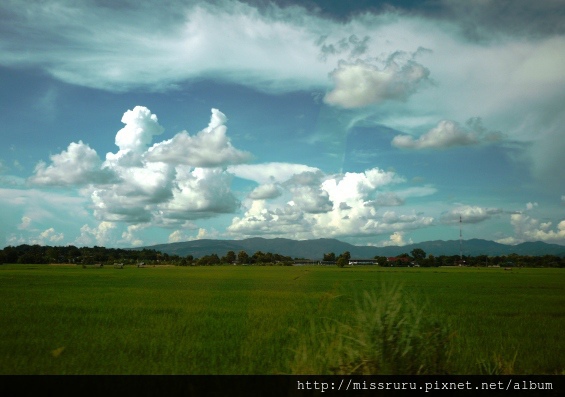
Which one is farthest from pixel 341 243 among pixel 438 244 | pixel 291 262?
pixel 291 262

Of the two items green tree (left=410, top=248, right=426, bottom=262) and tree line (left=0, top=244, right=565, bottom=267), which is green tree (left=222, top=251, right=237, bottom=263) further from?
green tree (left=410, top=248, right=426, bottom=262)

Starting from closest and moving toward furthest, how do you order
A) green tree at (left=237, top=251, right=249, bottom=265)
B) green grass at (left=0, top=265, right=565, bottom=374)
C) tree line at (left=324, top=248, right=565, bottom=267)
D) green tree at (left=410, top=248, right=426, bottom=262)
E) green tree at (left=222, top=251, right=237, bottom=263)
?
green grass at (left=0, top=265, right=565, bottom=374)
tree line at (left=324, top=248, right=565, bottom=267)
green tree at (left=410, top=248, right=426, bottom=262)
green tree at (left=237, top=251, right=249, bottom=265)
green tree at (left=222, top=251, right=237, bottom=263)

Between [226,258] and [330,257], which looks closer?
[330,257]

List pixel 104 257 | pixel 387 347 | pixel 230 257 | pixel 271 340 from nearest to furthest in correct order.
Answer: pixel 387 347
pixel 271 340
pixel 104 257
pixel 230 257

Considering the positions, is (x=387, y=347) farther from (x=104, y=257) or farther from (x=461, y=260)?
(x=104, y=257)

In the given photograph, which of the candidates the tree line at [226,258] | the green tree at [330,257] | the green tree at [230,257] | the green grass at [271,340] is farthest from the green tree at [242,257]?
the green grass at [271,340]

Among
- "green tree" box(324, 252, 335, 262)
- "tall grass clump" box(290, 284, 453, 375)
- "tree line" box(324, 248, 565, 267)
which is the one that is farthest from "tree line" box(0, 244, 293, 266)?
"tall grass clump" box(290, 284, 453, 375)

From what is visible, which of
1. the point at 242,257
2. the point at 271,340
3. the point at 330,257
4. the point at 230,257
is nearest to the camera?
the point at 271,340

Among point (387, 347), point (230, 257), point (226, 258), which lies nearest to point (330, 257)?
point (230, 257)

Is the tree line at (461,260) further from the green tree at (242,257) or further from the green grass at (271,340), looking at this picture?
the green grass at (271,340)

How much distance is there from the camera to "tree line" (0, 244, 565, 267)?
10365 cm

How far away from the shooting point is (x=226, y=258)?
5394 inches

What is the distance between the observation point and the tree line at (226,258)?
340 ft
